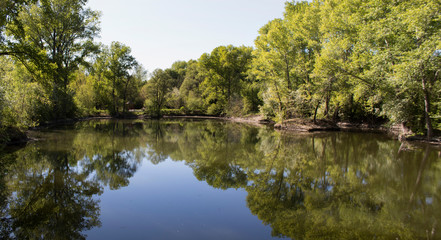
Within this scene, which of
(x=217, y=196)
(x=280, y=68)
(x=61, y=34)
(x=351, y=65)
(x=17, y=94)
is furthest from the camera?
(x=280, y=68)

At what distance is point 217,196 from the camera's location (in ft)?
22.8

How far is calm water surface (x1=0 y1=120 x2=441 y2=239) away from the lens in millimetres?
4891

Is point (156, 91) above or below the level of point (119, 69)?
below

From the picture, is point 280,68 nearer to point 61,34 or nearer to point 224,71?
point 224,71

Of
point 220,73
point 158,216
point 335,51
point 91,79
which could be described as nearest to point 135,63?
point 91,79

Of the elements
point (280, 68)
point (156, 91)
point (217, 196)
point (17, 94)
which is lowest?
point (217, 196)

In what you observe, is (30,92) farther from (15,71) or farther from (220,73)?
(220,73)

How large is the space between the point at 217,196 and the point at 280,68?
986 inches

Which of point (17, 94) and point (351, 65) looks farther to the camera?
point (351, 65)

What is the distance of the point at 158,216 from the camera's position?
18.4 ft

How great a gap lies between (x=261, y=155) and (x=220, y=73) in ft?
A: 124

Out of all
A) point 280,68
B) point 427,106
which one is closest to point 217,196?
point 427,106

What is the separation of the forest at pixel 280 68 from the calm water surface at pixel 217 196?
5852mm

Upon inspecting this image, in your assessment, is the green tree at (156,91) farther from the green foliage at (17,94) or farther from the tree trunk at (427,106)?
the tree trunk at (427,106)
